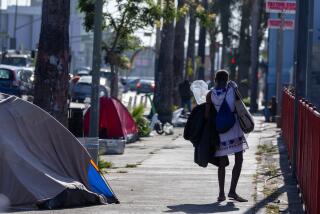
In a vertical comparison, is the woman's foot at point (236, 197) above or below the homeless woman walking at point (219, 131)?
below

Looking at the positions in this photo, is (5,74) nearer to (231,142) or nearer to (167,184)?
(167,184)

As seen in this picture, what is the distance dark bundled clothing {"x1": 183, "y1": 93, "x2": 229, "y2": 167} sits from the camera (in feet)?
42.1

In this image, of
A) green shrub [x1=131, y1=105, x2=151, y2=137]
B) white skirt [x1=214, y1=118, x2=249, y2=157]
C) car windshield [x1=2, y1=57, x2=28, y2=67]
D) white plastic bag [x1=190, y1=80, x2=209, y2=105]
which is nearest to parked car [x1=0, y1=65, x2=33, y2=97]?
green shrub [x1=131, y1=105, x2=151, y2=137]

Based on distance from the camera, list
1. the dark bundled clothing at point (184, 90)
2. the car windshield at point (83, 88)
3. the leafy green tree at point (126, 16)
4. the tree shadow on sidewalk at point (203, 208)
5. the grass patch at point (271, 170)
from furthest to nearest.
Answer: the car windshield at point (83, 88)
the dark bundled clothing at point (184, 90)
the leafy green tree at point (126, 16)
the grass patch at point (271, 170)
the tree shadow on sidewalk at point (203, 208)

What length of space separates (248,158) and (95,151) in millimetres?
5430

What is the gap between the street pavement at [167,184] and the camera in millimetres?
12000

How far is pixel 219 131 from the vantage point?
12.7 meters

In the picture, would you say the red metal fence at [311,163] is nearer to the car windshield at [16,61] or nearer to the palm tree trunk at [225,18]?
the car windshield at [16,61]

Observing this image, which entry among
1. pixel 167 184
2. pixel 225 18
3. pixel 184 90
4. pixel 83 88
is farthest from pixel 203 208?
pixel 225 18

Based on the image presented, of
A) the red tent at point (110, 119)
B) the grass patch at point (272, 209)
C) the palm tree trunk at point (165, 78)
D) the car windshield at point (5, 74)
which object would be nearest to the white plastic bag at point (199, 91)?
the grass patch at point (272, 209)

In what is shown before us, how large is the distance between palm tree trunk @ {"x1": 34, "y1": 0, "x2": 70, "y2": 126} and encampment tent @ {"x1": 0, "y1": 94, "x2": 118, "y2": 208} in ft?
A: 9.84

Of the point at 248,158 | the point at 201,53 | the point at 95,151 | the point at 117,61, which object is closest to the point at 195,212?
the point at 95,151

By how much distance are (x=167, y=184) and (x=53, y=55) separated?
8.47 feet

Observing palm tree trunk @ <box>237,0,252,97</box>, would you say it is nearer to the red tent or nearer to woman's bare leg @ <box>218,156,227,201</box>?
the red tent
